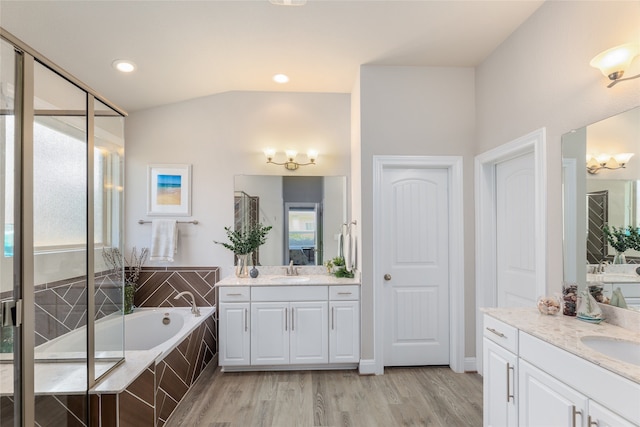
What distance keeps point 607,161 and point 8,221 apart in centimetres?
288

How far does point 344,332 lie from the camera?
295 cm

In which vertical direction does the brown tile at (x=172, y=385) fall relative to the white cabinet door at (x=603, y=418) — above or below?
below

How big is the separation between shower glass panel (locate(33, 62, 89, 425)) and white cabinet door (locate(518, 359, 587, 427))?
2272mm

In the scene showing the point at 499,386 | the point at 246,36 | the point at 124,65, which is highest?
the point at 246,36

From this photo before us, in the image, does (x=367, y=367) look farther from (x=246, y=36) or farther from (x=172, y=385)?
(x=246, y=36)

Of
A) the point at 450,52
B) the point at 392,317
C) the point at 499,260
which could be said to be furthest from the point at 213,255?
the point at 450,52

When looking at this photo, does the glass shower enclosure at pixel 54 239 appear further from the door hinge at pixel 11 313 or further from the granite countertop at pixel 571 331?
the granite countertop at pixel 571 331

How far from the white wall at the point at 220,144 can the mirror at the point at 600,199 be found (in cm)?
214

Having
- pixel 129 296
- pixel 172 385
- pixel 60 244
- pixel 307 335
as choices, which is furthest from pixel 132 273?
pixel 307 335

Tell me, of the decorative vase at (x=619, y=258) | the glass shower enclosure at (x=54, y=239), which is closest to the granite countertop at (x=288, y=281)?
the glass shower enclosure at (x=54, y=239)

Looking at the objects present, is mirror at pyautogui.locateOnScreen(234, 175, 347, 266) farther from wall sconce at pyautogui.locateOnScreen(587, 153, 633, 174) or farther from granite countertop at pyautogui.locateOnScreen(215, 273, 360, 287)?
wall sconce at pyautogui.locateOnScreen(587, 153, 633, 174)

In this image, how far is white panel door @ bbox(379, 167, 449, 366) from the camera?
306 centimetres

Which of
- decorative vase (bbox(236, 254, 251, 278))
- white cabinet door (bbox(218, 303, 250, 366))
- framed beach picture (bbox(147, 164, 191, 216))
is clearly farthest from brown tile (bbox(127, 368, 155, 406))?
framed beach picture (bbox(147, 164, 191, 216))

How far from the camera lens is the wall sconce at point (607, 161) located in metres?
1.61
